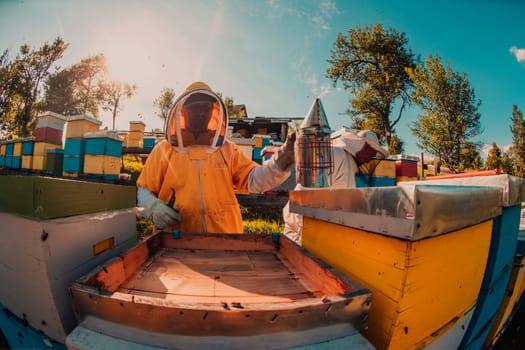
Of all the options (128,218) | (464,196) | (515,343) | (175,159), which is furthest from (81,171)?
(515,343)

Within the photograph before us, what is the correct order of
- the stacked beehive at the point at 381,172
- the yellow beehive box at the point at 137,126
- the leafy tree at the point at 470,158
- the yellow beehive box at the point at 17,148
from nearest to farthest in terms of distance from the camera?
1. the stacked beehive at the point at 381,172
2. the yellow beehive box at the point at 17,148
3. the yellow beehive box at the point at 137,126
4. the leafy tree at the point at 470,158

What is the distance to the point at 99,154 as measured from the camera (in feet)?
19.3

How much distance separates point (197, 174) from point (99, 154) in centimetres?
516

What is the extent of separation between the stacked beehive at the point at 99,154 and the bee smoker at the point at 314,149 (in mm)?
6010

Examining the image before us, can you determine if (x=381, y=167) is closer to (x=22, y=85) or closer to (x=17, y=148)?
(x=17, y=148)

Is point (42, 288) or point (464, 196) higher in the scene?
point (464, 196)

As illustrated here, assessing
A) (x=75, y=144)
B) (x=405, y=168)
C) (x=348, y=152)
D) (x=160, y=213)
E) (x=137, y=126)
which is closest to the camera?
(x=160, y=213)

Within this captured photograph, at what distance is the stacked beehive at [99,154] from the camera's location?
19.3ft

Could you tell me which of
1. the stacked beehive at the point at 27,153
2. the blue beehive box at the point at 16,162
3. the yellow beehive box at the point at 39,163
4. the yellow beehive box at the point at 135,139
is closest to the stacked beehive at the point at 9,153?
the blue beehive box at the point at 16,162

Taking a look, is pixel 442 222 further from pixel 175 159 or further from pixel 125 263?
pixel 175 159

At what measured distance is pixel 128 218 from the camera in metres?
1.28

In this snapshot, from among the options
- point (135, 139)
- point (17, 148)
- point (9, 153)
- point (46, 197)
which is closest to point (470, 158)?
point (135, 139)

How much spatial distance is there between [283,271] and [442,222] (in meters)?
0.66

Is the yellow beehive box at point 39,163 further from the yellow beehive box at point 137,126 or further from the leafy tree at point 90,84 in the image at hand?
the leafy tree at point 90,84
